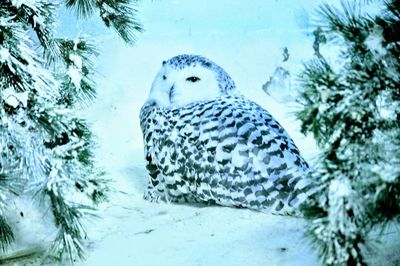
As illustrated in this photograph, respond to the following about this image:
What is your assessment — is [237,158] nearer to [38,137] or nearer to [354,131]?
[38,137]

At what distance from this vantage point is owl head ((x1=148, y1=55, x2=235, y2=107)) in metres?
2.41

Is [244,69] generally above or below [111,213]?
above

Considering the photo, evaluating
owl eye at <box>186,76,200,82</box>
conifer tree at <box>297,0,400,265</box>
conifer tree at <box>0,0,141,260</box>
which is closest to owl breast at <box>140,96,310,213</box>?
owl eye at <box>186,76,200,82</box>

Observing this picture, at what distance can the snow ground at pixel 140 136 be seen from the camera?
158 cm

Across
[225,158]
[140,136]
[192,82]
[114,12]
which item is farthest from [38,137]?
[140,136]

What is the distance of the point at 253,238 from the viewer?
1662mm

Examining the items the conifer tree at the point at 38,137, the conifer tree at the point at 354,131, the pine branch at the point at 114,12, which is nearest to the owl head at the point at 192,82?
the pine branch at the point at 114,12

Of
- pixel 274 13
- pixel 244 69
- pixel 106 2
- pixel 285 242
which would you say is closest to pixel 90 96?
pixel 106 2

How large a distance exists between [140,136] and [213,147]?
125cm

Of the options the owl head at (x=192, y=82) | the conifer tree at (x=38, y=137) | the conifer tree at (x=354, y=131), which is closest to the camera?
the conifer tree at (x=354, y=131)

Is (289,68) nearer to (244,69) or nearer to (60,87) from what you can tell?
(244,69)

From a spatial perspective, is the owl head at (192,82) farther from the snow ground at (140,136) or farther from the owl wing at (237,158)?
the snow ground at (140,136)

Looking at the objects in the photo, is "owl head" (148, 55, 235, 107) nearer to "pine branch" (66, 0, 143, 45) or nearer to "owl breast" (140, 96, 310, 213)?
"owl breast" (140, 96, 310, 213)

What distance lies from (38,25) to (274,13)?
3.13 metres
